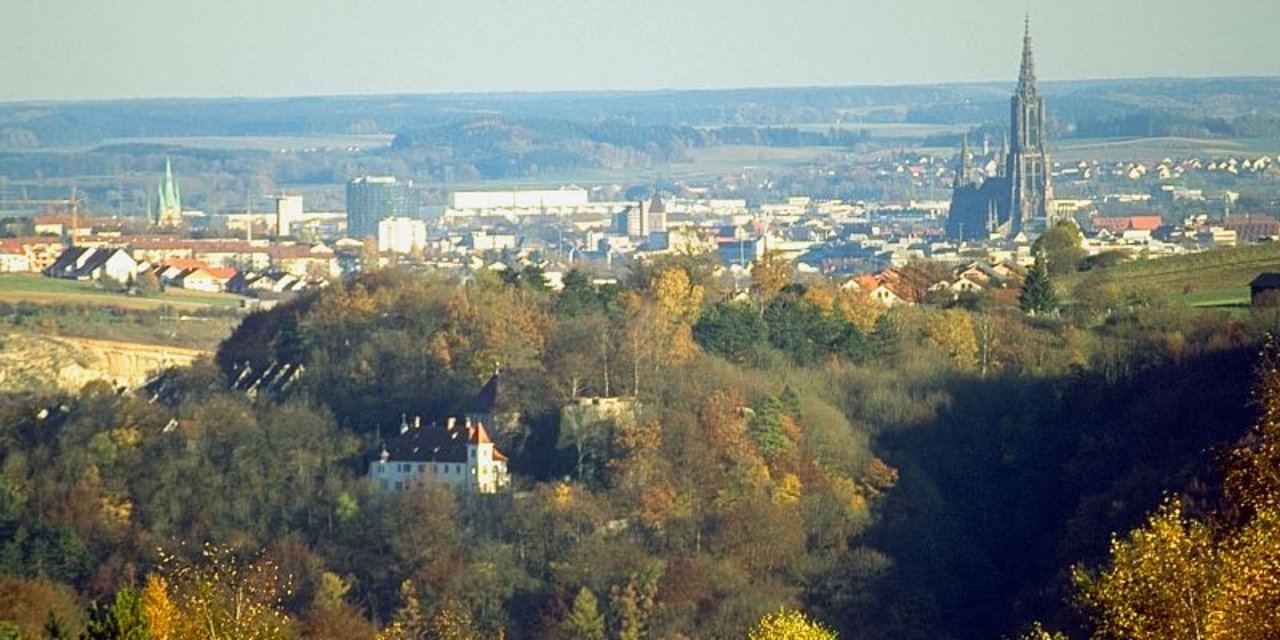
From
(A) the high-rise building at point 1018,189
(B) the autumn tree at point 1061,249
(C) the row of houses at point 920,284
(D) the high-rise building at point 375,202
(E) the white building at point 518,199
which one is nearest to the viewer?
(C) the row of houses at point 920,284

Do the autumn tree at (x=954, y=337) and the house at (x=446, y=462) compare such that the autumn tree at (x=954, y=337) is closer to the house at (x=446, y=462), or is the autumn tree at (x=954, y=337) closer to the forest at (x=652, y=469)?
the forest at (x=652, y=469)

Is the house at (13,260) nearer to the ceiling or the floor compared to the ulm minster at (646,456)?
nearer to the floor

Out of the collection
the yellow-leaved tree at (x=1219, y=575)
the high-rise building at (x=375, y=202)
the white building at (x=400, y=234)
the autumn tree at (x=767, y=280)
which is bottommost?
the high-rise building at (x=375, y=202)

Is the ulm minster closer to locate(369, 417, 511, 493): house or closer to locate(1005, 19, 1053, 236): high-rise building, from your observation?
locate(369, 417, 511, 493): house

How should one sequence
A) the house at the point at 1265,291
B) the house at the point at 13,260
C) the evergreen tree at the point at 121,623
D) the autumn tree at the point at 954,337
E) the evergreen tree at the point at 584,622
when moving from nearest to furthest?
the evergreen tree at the point at 121,623 < the evergreen tree at the point at 584,622 < the autumn tree at the point at 954,337 < the house at the point at 1265,291 < the house at the point at 13,260

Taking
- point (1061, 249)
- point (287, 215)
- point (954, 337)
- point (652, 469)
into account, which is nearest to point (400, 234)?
point (287, 215)

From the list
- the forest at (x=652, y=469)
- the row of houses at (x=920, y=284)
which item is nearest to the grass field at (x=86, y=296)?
the row of houses at (x=920, y=284)

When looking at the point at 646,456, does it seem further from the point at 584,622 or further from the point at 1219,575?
the point at 1219,575
